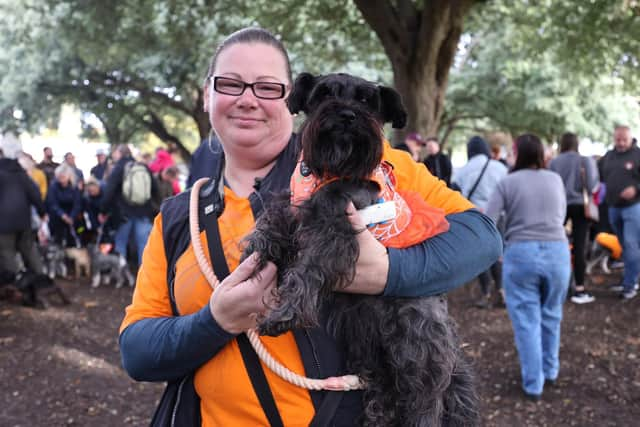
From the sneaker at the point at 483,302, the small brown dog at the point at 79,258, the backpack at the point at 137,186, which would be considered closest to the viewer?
the sneaker at the point at 483,302

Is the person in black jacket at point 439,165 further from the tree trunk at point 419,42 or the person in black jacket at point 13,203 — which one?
the person in black jacket at point 13,203

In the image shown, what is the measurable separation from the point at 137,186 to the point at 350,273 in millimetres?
8835

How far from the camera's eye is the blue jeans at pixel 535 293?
5.75 m

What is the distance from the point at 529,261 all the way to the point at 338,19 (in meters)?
8.93

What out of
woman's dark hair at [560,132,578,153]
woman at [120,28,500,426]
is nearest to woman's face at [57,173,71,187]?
woman's dark hair at [560,132,578,153]

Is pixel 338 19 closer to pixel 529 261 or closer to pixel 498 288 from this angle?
pixel 498 288

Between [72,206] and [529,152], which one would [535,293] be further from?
[72,206]

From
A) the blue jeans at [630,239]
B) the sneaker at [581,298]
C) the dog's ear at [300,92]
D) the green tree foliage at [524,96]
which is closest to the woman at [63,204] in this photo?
the sneaker at [581,298]

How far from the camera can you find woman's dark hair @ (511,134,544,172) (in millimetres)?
6000

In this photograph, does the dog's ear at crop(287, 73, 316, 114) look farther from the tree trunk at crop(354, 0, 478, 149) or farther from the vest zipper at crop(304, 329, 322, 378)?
the tree trunk at crop(354, 0, 478, 149)

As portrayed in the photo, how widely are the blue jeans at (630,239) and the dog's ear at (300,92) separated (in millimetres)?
8531

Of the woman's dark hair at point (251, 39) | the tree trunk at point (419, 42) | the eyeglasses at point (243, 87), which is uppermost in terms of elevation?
the tree trunk at point (419, 42)

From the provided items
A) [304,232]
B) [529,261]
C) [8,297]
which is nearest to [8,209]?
[8,297]

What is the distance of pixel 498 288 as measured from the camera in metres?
9.33
